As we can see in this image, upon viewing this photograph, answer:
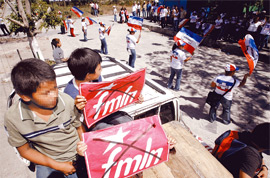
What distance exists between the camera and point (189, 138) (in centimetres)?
246

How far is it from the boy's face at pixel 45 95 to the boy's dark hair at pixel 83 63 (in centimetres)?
48

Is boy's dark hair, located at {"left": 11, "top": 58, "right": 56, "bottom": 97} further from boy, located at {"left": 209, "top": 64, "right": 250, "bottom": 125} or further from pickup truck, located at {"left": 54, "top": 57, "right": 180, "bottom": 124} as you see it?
boy, located at {"left": 209, "top": 64, "right": 250, "bottom": 125}

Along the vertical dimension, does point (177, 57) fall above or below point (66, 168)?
above

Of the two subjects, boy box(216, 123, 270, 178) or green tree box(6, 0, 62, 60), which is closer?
boy box(216, 123, 270, 178)

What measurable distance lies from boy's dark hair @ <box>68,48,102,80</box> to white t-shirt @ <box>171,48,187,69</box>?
3.87m

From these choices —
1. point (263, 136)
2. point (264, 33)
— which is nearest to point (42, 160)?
point (263, 136)

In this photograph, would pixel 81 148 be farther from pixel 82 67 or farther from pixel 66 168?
pixel 82 67

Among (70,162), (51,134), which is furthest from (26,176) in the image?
(51,134)

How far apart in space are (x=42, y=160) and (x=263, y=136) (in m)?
2.33

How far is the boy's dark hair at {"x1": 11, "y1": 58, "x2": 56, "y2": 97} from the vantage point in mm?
1259

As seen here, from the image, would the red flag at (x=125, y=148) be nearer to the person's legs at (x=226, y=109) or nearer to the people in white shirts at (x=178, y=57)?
the person's legs at (x=226, y=109)

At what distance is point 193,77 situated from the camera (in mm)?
7180

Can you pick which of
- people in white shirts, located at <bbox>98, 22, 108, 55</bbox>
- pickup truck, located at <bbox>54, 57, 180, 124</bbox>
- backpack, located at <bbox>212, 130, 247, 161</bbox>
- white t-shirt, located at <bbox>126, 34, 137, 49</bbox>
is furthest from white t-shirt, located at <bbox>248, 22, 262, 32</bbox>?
backpack, located at <bbox>212, 130, 247, 161</bbox>

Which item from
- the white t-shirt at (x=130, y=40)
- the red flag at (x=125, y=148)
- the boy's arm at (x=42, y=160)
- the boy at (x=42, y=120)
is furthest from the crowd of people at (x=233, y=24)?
the boy's arm at (x=42, y=160)
